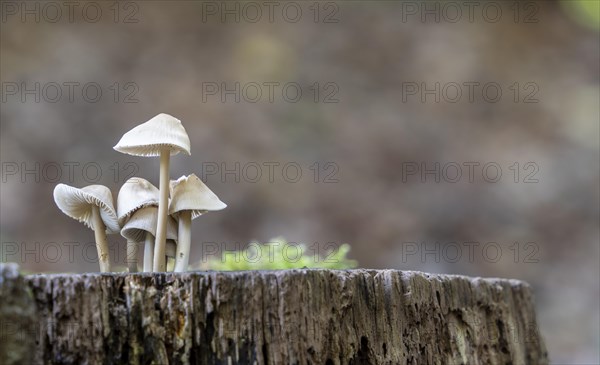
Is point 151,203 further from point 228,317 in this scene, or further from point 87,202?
point 228,317

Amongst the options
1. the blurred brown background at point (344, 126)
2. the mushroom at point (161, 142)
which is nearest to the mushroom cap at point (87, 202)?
the mushroom at point (161, 142)

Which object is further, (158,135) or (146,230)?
(146,230)

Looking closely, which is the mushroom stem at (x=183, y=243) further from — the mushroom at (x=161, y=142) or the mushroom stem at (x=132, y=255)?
the mushroom stem at (x=132, y=255)

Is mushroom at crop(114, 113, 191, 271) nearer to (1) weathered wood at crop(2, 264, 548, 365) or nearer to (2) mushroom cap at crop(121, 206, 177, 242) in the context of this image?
(2) mushroom cap at crop(121, 206, 177, 242)

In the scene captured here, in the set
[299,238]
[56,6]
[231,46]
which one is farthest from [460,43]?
[56,6]

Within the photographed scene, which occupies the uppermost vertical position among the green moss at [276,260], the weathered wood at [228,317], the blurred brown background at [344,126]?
the blurred brown background at [344,126]

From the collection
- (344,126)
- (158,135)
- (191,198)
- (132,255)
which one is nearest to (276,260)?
(132,255)
